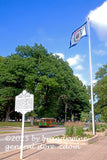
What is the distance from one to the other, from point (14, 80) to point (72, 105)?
30.7m

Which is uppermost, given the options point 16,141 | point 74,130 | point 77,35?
point 77,35

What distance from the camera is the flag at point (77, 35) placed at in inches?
722

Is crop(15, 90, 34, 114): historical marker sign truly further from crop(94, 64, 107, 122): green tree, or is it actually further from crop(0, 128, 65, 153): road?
crop(94, 64, 107, 122): green tree

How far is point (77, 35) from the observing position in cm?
1875

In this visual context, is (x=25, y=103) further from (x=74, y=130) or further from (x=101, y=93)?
(x=101, y=93)

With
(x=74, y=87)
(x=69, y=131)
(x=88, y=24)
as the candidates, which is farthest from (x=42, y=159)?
(x=74, y=87)

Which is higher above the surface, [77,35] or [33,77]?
[77,35]

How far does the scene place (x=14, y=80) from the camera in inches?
1415

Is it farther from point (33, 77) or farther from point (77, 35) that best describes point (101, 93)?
point (33, 77)

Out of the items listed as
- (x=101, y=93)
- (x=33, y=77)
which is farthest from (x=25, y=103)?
(x=33, y=77)

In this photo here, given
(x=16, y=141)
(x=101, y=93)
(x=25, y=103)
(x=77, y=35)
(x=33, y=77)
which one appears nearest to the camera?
(x=25, y=103)

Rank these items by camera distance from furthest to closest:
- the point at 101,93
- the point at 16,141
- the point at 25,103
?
the point at 101,93
the point at 16,141
the point at 25,103

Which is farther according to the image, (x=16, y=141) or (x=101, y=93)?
(x=101, y=93)

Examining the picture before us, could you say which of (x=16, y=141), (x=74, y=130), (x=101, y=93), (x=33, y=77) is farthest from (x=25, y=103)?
(x=33, y=77)
